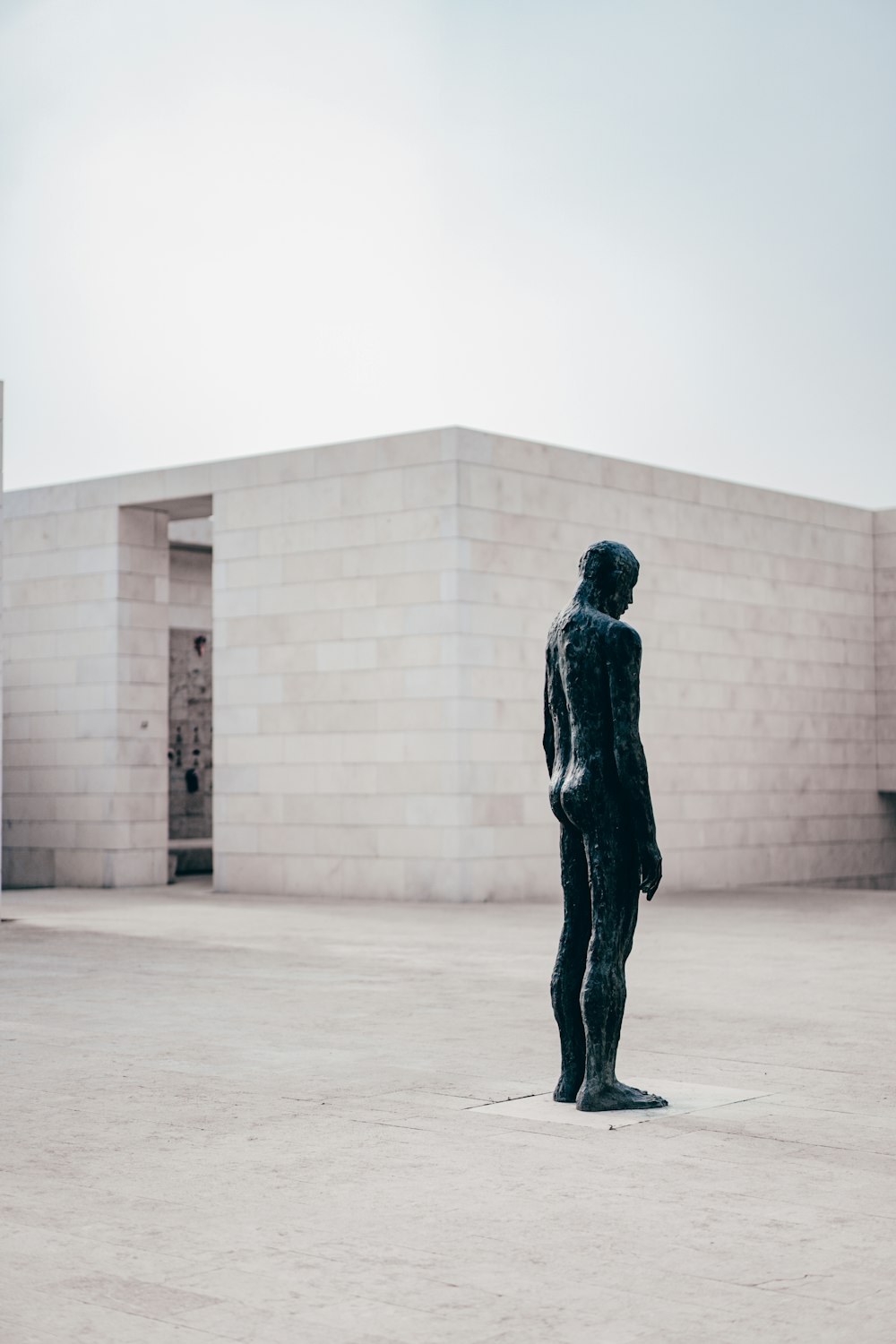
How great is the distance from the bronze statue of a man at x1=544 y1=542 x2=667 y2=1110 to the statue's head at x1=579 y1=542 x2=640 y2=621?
165 millimetres

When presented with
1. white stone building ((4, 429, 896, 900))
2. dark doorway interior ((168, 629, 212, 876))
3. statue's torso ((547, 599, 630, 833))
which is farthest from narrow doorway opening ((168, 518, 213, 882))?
statue's torso ((547, 599, 630, 833))

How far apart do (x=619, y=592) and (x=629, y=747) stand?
2.42ft

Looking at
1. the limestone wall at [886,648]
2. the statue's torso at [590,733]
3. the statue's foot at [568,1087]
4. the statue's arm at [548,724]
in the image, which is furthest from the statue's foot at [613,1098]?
the limestone wall at [886,648]

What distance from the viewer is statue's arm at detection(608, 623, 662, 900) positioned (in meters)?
7.11

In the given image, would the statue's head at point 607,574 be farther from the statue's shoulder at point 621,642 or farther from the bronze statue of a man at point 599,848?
the statue's shoulder at point 621,642

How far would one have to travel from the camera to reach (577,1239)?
4.96m

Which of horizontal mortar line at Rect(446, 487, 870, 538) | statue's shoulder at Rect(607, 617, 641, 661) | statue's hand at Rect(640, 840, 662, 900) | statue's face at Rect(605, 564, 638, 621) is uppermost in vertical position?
horizontal mortar line at Rect(446, 487, 870, 538)

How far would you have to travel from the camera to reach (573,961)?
7.30 meters

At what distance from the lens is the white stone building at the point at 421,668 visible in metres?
19.6

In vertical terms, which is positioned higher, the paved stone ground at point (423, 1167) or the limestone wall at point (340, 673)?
the limestone wall at point (340, 673)

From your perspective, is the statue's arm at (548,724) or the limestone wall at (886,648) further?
the limestone wall at (886,648)

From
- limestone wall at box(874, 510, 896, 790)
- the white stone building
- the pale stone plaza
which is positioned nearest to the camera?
the pale stone plaza

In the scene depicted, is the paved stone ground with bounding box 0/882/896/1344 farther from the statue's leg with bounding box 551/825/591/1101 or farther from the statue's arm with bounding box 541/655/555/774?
the statue's arm with bounding box 541/655/555/774

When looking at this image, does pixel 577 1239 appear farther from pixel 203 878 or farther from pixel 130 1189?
pixel 203 878
